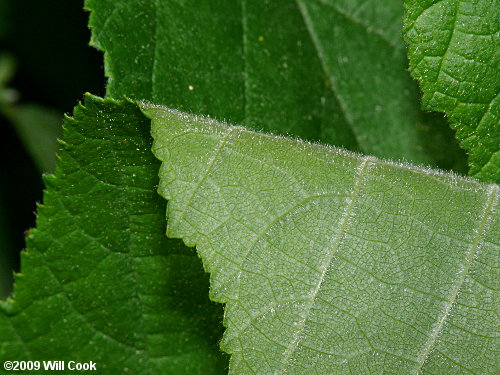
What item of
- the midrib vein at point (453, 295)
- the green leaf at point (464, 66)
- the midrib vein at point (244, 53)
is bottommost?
the midrib vein at point (453, 295)

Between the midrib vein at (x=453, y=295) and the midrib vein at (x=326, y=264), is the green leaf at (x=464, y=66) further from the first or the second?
the midrib vein at (x=326, y=264)

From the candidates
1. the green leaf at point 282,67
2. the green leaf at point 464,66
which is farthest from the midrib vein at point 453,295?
the green leaf at point 282,67

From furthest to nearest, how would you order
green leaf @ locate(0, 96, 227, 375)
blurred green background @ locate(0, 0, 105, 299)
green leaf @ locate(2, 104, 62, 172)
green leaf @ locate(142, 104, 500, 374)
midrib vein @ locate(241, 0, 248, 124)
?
blurred green background @ locate(0, 0, 105, 299)
green leaf @ locate(2, 104, 62, 172)
midrib vein @ locate(241, 0, 248, 124)
green leaf @ locate(0, 96, 227, 375)
green leaf @ locate(142, 104, 500, 374)

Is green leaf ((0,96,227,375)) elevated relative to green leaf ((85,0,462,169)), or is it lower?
lower

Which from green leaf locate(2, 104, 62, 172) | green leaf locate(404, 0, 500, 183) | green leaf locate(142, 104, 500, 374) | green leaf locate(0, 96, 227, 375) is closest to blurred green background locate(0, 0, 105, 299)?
green leaf locate(2, 104, 62, 172)

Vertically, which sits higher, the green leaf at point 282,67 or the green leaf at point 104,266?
the green leaf at point 282,67

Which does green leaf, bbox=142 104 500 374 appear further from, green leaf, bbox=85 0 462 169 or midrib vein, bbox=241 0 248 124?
midrib vein, bbox=241 0 248 124

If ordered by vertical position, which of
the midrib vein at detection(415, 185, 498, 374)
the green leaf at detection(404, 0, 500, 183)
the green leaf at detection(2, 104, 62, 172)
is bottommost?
the green leaf at detection(2, 104, 62, 172)
